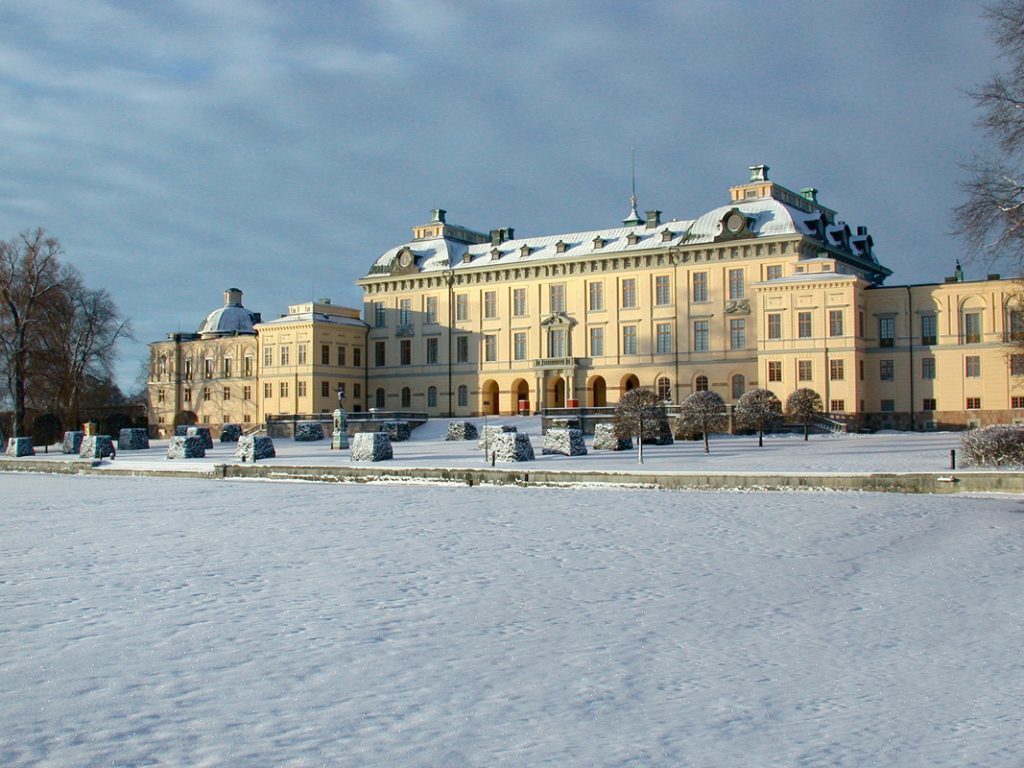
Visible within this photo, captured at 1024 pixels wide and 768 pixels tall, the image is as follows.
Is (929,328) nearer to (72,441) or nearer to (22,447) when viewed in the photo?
(72,441)

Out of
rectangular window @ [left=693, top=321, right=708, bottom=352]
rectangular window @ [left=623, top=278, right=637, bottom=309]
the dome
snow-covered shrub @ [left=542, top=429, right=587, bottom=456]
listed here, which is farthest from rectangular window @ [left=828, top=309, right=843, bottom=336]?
the dome

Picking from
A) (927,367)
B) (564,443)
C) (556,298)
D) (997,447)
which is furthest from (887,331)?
(997,447)

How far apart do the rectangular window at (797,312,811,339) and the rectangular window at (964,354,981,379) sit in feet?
23.2

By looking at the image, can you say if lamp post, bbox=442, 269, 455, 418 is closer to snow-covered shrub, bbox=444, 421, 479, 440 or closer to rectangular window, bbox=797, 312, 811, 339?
snow-covered shrub, bbox=444, 421, 479, 440

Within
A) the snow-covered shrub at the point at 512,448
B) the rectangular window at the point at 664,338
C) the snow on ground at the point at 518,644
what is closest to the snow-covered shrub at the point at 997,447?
the snow on ground at the point at 518,644

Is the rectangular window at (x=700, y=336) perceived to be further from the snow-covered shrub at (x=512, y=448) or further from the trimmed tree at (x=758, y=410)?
the snow-covered shrub at (x=512, y=448)

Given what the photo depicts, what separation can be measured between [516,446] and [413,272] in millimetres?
38797

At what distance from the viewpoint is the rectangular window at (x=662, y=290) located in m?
55.4

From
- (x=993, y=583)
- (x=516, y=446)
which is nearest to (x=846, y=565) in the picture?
(x=993, y=583)

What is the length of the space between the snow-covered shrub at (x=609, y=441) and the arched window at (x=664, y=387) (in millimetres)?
21210

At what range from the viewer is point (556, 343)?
2341 inches

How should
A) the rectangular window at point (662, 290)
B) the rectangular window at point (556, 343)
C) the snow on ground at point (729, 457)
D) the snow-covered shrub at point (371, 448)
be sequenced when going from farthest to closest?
the rectangular window at point (556, 343) → the rectangular window at point (662, 290) → the snow-covered shrub at point (371, 448) → the snow on ground at point (729, 457)

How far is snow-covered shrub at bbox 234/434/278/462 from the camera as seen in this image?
101ft

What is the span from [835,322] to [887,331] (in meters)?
3.19
